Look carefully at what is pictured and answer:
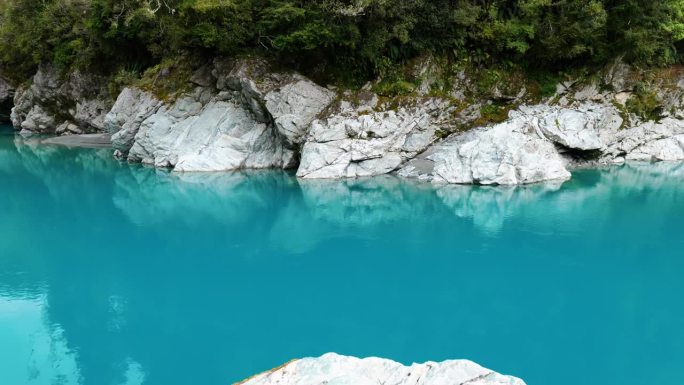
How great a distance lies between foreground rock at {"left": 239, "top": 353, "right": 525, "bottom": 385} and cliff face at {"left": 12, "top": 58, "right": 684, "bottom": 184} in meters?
15.6

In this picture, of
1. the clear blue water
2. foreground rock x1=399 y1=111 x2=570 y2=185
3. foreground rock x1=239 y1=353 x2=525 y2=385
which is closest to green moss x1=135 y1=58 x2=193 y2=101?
the clear blue water

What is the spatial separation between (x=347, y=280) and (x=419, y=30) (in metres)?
15.1

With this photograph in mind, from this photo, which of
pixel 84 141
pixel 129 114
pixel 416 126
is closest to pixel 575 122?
pixel 416 126

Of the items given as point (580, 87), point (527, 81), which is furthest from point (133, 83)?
point (580, 87)

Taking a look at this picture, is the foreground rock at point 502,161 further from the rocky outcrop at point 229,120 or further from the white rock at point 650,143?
the rocky outcrop at point 229,120

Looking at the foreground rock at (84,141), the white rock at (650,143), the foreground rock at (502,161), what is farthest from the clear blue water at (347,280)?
the foreground rock at (84,141)

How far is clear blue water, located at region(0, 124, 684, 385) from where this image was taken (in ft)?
30.1

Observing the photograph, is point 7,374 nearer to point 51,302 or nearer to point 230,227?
point 51,302

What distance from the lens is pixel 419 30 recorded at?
2398cm

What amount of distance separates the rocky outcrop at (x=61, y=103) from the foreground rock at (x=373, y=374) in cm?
3478

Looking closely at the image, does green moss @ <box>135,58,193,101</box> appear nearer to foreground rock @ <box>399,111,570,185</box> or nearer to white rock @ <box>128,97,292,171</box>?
white rock @ <box>128,97,292,171</box>

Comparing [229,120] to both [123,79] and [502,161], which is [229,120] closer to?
[123,79]

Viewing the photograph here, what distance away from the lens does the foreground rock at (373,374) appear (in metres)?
5.00

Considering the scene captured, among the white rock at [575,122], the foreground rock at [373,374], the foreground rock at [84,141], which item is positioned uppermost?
the foreground rock at [373,374]
